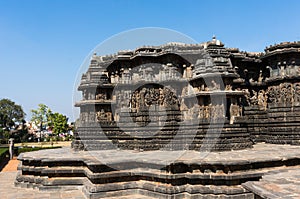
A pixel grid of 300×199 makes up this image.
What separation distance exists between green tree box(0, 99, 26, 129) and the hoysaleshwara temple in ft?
166

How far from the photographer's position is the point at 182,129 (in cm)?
1210

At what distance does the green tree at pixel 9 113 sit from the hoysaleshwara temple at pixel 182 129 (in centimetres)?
5073

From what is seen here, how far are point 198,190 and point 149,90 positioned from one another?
26.0 feet

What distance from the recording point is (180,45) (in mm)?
16438

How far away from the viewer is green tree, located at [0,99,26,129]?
5978 cm

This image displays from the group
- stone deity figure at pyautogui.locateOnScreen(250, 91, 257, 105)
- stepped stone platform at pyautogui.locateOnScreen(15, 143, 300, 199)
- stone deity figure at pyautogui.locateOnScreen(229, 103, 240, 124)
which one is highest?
stone deity figure at pyautogui.locateOnScreen(250, 91, 257, 105)

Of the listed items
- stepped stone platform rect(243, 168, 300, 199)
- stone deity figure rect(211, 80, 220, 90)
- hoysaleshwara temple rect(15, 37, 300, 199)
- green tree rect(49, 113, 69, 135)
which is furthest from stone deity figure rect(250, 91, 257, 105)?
green tree rect(49, 113, 69, 135)

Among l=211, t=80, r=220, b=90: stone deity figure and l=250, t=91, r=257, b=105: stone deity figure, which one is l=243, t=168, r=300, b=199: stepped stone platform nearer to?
l=211, t=80, r=220, b=90: stone deity figure

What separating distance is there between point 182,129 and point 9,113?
192 feet

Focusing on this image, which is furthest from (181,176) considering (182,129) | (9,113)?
(9,113)

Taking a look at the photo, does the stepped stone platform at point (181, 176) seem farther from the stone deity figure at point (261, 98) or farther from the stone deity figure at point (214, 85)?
the stone deity figure at point (261, 98)

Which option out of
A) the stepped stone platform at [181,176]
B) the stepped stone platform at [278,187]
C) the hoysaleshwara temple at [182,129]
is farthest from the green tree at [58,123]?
the stepped stone platform at [278,187]

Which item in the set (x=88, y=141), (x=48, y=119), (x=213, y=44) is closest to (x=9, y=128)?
(x=48, y=119)

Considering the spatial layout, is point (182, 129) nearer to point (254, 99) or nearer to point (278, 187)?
point (278, 187)
